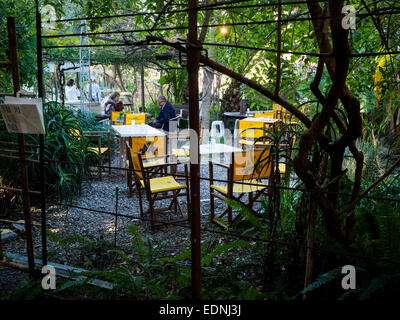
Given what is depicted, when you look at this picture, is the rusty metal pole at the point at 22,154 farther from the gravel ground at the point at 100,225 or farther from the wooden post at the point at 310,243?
the wooden post at the point at 310,243

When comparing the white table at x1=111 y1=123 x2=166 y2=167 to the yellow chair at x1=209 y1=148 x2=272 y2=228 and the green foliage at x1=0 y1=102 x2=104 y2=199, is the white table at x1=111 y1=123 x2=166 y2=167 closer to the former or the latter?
the green foliage at x1=0 y1=102 x2=104 y2=199

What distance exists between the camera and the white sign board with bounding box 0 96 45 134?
2271 millimetres

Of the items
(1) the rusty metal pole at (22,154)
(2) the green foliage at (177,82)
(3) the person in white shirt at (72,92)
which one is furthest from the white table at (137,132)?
(3) the person in white shirt at (72,92)

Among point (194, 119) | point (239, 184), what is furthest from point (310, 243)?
point (239, 184)

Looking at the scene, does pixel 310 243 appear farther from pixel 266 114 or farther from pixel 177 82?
pixel 177 82

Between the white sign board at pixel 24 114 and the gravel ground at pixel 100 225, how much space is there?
108 centimetres

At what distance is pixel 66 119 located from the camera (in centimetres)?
519


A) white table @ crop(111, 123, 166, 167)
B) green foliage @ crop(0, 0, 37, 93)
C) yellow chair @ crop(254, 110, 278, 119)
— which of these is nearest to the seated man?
white table @ crop(111, 123, 166, 167)

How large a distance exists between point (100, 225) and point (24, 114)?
2283mm

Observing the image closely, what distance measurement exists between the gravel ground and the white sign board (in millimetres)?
1084

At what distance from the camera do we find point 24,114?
90.7 inches

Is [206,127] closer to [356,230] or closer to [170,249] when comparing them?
[170,249]

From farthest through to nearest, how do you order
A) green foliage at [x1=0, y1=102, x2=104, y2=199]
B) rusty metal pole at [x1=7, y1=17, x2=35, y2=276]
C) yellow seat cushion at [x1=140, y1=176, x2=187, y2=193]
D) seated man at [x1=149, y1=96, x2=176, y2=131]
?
seated man at [x1=149, y1=96, x2=176, y2=131]
green foliage at [x1=0, y1=102, x2=104, y2=199]
yellow seat cushion at [x1=140, y1=176, x2=187, y2=193]
rusty metal pole at [x1=7, y1=17, x2=35, y2=276]

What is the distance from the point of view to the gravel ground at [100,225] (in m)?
3.61
